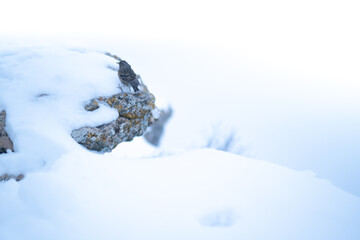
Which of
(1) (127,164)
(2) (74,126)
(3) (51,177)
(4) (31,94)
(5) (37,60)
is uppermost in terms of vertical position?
(5) (37,60)

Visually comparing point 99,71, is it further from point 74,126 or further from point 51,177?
point 51,177

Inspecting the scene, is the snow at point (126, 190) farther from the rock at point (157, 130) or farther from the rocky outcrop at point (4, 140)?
the rock at point (157, 130)

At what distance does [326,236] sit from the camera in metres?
2.31

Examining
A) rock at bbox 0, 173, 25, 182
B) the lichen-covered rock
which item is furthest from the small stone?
the lichen-covered rock

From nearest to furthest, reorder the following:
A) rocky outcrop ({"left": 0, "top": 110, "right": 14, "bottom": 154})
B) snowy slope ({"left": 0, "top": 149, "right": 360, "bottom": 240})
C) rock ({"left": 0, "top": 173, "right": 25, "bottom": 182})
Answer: snowy slope ({"left": 0, "top": 149, "right": 360, "bottom": 240}) < rock ({"left": 0, "top": 173, "right": 25, "bottom": 182}) < rocky outcrop ({"left": 0, "top": 110, "right": 14, "bottom": 154})

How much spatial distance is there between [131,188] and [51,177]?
0.97m

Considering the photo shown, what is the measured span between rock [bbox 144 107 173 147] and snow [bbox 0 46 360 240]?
9.66 m

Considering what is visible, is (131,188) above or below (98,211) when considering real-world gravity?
above

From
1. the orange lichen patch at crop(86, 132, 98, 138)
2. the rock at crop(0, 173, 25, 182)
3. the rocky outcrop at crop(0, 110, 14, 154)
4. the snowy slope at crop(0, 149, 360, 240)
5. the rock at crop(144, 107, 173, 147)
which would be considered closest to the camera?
the snowy slope at crop(0, 149, 360, 240)

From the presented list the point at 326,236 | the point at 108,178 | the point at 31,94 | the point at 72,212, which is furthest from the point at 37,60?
the point at 326,236

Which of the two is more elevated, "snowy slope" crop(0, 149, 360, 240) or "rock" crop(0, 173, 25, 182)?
"snowy slope" crop(0, 149, 360, 240)

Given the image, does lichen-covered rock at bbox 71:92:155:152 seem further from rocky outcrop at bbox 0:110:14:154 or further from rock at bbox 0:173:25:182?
rock at bbox 0:173:25:182

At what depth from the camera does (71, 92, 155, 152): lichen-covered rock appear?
3424 mm

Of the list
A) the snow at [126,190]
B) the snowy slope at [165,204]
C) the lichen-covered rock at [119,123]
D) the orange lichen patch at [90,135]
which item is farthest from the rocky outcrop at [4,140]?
the orange lichen patch at [90,135]
